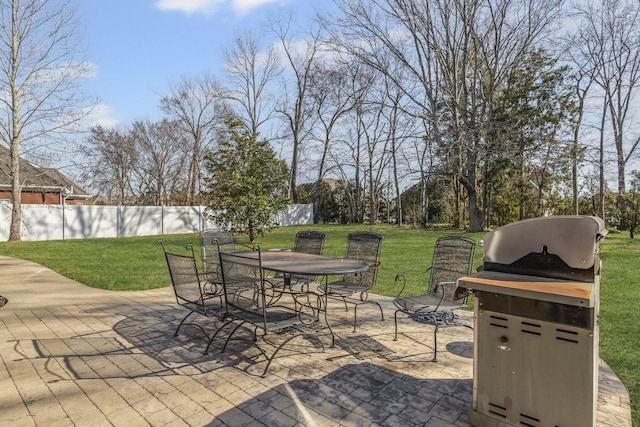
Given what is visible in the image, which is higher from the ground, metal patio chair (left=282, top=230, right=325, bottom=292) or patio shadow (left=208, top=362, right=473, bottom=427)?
metal patio chair (left=282, top=230, right=325, bottom=292)

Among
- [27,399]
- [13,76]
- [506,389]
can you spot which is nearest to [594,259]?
[506,389]

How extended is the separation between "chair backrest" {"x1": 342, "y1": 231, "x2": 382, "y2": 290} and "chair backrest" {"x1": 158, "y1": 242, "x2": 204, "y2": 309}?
1.75 meters

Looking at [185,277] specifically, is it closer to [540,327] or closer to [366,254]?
[366,254]

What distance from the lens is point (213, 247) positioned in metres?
5.18

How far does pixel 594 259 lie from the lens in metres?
1.96

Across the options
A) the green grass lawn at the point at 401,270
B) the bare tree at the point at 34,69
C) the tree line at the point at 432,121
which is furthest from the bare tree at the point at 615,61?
the bare tree at the point at 34,69

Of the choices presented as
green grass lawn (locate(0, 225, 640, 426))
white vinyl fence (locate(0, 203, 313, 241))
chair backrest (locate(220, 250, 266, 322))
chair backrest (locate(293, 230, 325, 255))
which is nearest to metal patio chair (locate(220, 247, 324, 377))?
chair backrest (locate(220, 250, 266, 322))

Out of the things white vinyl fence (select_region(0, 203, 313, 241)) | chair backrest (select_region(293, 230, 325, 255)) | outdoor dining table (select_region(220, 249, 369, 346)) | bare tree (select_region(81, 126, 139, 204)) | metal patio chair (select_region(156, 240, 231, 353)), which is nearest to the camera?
outdoor dining table (select_region(220, 249, 369, 346))

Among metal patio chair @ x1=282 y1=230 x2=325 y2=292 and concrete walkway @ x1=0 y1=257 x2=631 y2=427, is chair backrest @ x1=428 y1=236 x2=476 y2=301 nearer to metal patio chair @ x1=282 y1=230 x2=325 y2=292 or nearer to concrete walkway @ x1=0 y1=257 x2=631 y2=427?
concrete walkway @ x1=0 y1=257 x2=631 y2=427

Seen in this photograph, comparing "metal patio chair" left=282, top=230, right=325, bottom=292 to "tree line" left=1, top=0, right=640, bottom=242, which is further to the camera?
"tree line" left=1, top=0, right=640, bottom=242

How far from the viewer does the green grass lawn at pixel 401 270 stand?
344cm

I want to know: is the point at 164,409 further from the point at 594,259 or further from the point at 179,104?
the point at 179,104

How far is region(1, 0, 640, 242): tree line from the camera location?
1501cm

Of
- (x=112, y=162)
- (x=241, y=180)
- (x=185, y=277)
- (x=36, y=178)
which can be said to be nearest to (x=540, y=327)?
(x=185, y=277)
